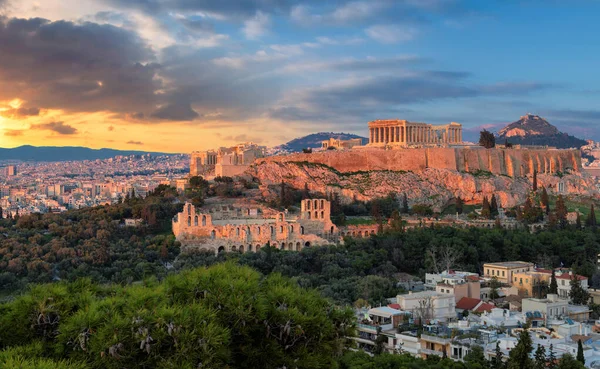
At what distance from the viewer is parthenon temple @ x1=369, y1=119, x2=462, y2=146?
80.4m

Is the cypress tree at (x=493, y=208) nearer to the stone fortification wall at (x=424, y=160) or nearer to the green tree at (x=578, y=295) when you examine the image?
the stone fortification wall at (x=424, y=160)

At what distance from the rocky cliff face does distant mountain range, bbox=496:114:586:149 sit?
292 ft

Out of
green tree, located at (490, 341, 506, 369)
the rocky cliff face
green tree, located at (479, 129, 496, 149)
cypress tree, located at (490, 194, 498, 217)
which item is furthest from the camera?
green tree, located at (479, 129, 496, 149)

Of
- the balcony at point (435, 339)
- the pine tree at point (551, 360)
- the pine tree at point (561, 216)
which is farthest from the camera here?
the pine tree at point (561, 216)

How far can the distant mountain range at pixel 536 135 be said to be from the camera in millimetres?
162125

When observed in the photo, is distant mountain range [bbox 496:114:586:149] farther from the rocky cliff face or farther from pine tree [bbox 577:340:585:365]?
pine tree [bbox 577:340:585:365]

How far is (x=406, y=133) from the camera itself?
80.5 meters

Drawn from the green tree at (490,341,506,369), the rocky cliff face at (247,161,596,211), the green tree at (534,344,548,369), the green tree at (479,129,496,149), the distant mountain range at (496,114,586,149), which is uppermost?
the distant mountain range at (496,114,586,149)

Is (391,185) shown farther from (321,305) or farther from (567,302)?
(321,305)

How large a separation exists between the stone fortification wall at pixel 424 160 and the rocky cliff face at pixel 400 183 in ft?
5.03

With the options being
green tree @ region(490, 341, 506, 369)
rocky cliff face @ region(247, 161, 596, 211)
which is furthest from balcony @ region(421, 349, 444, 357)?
rocky cliff face @ region(247, 161, 596, 211)

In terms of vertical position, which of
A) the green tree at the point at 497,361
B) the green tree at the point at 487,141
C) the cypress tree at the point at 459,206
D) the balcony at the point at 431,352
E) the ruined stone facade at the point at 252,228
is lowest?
the balcony at the point at 431,352

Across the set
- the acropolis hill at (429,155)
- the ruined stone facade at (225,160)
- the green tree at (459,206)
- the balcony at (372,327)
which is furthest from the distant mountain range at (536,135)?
the balcony at (372,327)

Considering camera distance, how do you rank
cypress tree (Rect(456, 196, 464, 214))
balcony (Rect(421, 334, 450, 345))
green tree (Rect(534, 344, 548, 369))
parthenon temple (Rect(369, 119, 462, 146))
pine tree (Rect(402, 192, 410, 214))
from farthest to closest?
parthenon temple (Rect(369, 119, 462, 146)), cypress tree (Rect(456, 196, 464, 214)), pine tree (Rect(402, 192, 410, 214)), balcony (Rect(421, 334, 450, 345)), green tree (Rect(534, 344, 548, 369))
